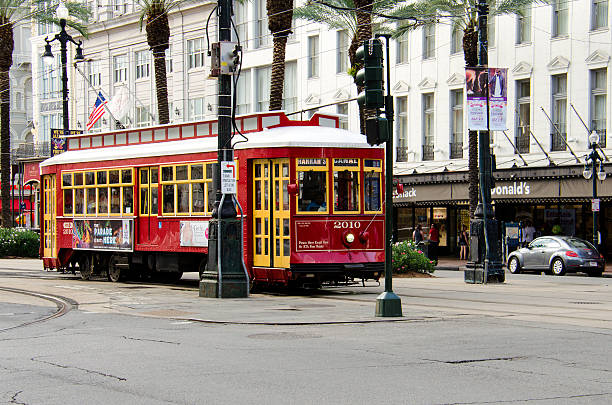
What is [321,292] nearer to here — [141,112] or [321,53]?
[321,53]

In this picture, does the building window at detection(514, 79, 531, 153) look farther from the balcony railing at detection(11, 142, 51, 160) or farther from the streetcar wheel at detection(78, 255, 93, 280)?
the balcony railing at detection(11, 142, 51, 160)

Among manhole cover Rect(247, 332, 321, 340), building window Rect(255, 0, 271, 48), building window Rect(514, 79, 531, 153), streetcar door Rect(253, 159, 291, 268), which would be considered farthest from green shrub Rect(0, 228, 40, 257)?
manhole cover Rect(247, 332, 321, 340)

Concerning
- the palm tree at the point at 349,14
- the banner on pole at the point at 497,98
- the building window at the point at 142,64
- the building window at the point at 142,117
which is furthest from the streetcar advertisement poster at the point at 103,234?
the building window at the point at 142,64

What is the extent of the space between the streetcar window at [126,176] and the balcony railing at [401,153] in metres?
25.8

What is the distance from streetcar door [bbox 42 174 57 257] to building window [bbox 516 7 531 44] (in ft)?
74.9

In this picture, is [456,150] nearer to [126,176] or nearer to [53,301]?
[126,176]

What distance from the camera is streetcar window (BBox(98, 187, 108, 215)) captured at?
23719 millimetres

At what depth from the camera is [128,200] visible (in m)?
22.9

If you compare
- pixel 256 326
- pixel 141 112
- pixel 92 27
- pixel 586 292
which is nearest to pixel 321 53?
pixel 141 112

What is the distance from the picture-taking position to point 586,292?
22.2m

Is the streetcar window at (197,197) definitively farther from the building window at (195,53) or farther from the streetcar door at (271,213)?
the building window at (195,53)

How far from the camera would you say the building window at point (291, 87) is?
52000 millimetres

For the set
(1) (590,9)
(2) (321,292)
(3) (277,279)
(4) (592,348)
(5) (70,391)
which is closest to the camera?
(5) (70,391)

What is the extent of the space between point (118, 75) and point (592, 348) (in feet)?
169
